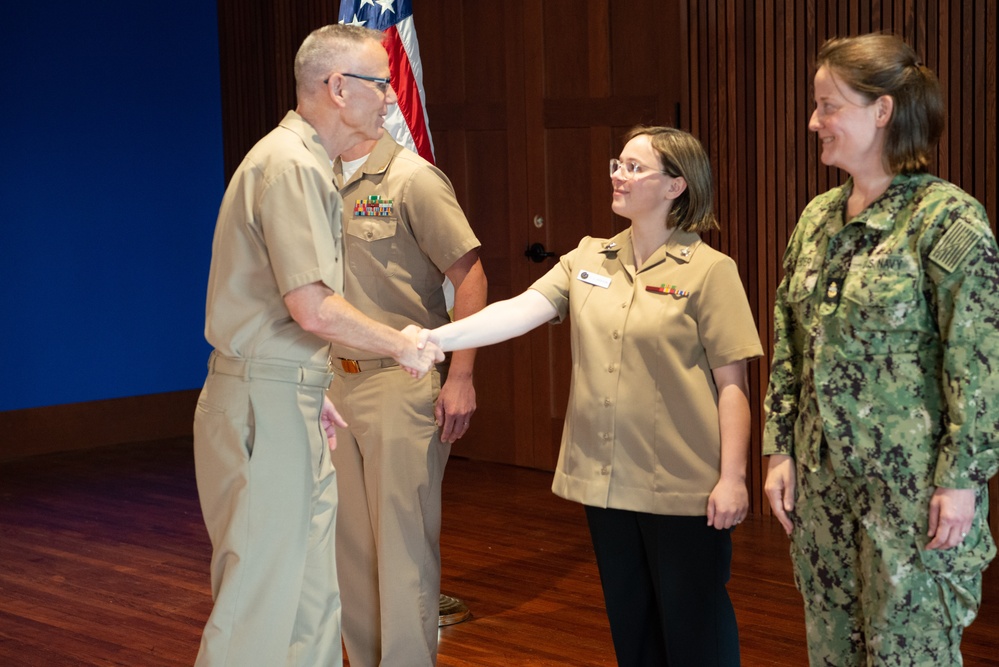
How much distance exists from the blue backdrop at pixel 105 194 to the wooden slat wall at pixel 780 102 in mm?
3607

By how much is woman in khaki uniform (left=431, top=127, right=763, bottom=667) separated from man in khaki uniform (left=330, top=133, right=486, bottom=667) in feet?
1.73

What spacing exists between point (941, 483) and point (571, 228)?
4.15m

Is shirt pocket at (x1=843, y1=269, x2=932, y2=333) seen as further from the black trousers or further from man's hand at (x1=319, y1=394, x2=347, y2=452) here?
man's hand at (x1=319, y1=394, x2=347, y2=452)

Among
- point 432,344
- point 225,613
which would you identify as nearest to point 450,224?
point 432,344

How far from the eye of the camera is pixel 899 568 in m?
2.17

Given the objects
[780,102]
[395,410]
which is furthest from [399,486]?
[780,102]

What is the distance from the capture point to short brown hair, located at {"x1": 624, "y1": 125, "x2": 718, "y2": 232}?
2.73 metres

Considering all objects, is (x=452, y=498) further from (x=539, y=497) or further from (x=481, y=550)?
(x=481, y=550)

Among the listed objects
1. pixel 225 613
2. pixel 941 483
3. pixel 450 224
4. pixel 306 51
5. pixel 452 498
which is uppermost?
pixel 306 51

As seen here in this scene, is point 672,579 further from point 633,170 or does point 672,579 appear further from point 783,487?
point 633,170

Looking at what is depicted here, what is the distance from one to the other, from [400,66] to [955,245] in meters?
2.89

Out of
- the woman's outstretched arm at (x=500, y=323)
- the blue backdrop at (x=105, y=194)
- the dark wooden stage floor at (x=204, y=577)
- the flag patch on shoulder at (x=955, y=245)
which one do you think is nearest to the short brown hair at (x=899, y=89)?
the flag patch on shoulder at (x=955, y=245)

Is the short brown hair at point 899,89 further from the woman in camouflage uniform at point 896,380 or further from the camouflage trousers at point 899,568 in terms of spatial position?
the camouflage trousers at point 899,568

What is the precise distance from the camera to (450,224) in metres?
3.27
